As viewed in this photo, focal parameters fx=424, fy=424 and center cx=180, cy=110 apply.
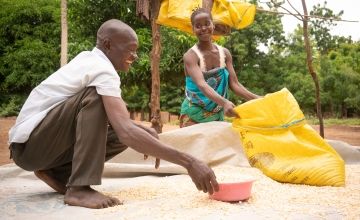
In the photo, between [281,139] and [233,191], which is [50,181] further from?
[281,139]

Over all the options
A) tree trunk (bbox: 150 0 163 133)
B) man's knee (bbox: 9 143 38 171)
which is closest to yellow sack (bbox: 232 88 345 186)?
man's knee (bbox: 9 143 38 171)

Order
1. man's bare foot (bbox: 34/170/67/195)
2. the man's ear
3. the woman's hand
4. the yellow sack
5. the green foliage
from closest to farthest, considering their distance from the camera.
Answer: the man's ear → man's bare foot (bbox: 34/170/67/195) → the yellow sack → the woman's hand → the green foliage

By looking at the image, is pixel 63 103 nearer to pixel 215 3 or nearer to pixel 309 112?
pixel 215 3

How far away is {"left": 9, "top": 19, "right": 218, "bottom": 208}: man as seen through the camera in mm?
1823

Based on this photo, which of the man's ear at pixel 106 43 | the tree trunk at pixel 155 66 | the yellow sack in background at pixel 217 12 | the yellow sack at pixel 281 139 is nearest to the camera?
the man's ear at pixel 106 43

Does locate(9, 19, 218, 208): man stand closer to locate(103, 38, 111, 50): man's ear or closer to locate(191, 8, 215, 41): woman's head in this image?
locate(103, 38, 111, 50): man's ear

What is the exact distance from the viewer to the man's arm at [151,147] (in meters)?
1.63

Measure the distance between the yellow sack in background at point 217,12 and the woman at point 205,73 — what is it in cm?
43

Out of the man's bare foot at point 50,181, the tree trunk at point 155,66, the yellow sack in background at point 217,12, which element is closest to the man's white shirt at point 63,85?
the man's bare foot at point 50,181

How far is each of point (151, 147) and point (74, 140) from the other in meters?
0.50

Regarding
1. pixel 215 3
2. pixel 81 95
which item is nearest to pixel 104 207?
pixel 81 95

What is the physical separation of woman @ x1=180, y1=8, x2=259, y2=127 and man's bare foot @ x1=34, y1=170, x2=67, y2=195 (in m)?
1.23

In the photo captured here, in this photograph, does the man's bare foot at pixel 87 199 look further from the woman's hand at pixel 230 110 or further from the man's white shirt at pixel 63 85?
the woman's hand at pixel 230 110

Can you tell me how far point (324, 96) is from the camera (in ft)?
53.9
